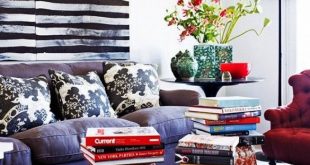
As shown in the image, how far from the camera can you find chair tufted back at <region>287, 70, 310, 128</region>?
2895 mm

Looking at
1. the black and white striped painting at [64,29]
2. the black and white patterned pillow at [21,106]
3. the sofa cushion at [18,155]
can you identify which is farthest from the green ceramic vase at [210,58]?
the sofa cushion at [18,155]

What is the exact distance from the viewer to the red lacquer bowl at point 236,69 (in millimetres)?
3365

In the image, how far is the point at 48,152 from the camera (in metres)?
2.11

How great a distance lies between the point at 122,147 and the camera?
1507 mm

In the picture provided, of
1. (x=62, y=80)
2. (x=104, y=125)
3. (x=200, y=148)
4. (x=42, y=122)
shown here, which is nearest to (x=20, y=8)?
(x=62, y=80)

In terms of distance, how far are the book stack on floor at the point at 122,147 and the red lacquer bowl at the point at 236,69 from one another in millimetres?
1900

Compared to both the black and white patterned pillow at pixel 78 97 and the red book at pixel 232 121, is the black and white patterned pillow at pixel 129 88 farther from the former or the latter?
the red book at pixel 232 121

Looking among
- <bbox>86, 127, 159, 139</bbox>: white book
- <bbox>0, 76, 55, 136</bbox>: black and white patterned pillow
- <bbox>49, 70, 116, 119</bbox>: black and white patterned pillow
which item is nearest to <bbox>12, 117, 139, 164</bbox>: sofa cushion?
<bbox>0, 76, 55, 136</bbox>: black and white patterned pillow

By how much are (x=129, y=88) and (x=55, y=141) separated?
997 millimetres

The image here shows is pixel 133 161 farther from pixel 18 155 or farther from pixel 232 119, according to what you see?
pixel 18 155

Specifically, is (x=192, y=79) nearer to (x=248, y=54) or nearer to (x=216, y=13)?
(x=216, y=13)

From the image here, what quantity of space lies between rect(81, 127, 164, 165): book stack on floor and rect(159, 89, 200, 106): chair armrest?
5.18 ft

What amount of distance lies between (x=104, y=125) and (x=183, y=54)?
1.25 meters

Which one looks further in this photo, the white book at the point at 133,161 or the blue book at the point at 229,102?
the blue book at the point at 229,102
